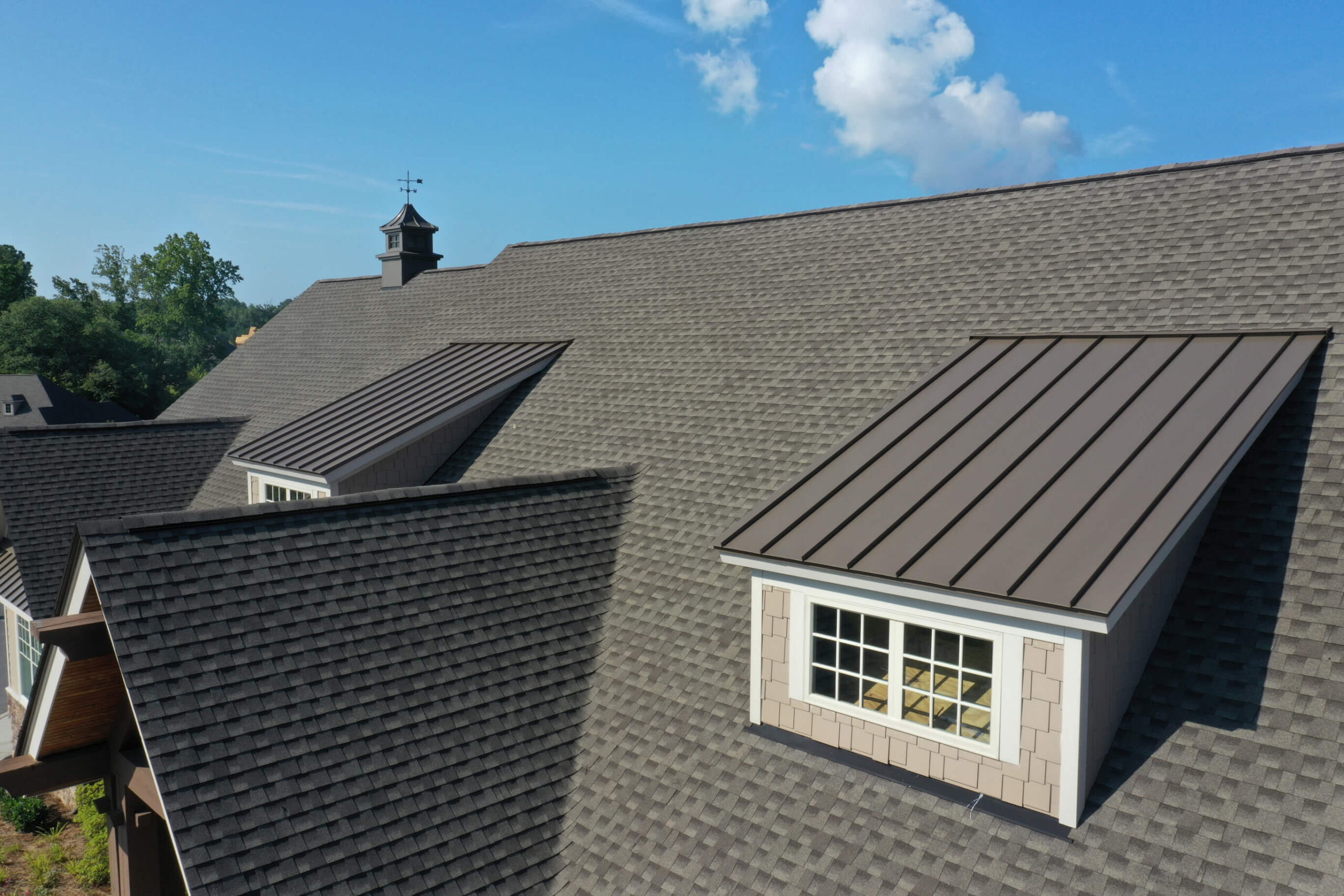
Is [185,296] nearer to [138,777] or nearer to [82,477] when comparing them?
[82,477]

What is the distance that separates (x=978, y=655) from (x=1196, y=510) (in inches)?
76.8

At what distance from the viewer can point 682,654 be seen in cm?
883

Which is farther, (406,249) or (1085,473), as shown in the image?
(406,249)

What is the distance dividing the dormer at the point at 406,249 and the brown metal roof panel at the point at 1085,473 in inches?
811

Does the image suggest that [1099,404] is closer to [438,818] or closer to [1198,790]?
[1198,790]

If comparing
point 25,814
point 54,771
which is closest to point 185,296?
point 25,814

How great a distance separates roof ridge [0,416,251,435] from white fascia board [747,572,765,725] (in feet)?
52.2

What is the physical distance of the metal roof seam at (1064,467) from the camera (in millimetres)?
6469

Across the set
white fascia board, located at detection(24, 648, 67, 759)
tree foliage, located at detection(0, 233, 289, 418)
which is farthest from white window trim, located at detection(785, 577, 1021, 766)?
tree foliage, located at detection(0, 233, 289, 418)

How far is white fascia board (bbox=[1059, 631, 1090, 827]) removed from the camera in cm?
591

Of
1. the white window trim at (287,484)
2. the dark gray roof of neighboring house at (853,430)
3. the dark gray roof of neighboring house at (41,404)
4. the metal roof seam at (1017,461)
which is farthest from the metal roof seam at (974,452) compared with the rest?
the dark gray roof of neighboring house at (41,404)

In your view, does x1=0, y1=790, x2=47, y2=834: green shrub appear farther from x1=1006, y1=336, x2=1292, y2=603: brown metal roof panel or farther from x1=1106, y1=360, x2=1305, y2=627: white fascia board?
x1=1106, y1=360, x2=1305, y2=627: white fascia board

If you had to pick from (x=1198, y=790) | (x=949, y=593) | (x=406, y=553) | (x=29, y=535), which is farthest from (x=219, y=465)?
(x=1198, y=790)

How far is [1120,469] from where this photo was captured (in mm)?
7168
